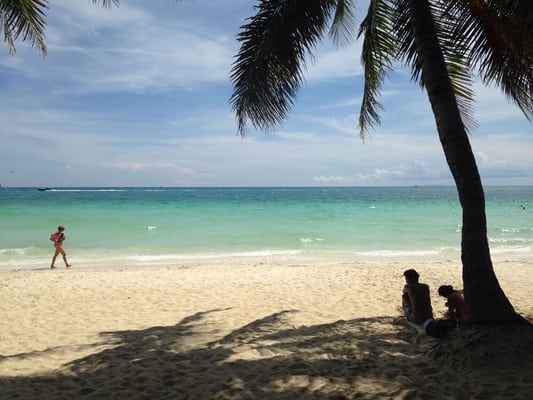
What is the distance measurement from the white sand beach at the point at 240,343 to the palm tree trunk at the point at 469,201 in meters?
0.29

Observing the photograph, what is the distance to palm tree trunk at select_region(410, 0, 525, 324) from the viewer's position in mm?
4336

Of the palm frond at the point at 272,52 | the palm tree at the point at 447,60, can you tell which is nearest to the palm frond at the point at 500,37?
the palm tree at the point at 447,60

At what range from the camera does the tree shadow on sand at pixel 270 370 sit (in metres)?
3.71

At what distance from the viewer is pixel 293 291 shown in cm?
892

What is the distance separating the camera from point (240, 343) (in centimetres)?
543

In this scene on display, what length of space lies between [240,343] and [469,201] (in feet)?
11.3

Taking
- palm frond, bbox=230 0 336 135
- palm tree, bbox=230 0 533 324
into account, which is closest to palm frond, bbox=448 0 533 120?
palm tree, bbox=230 0 533 324

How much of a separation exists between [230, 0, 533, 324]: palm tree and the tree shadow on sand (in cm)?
99

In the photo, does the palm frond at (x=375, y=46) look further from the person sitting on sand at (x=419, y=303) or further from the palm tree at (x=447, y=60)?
the person sitting on sand at (x=419, y=303)

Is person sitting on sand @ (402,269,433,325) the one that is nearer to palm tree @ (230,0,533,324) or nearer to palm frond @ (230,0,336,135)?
palm tree @ (230,0,533,324)

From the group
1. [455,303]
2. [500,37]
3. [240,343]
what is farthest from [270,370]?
[500,37]

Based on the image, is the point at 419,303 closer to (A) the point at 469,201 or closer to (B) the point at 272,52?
(A) the point at 469,201

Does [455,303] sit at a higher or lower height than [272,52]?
lower

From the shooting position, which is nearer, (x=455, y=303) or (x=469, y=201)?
(x=469, y=201)
